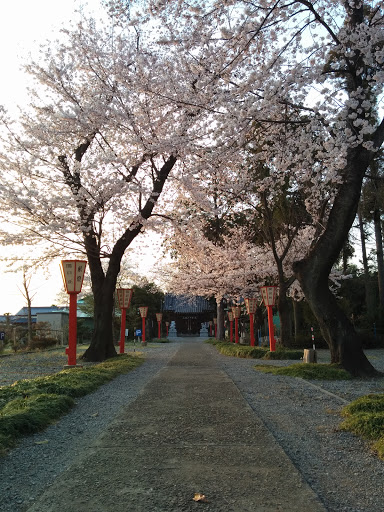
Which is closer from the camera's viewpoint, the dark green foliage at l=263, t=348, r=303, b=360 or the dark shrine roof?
the dark green foliage at l=263, t=348, r=303, b=360

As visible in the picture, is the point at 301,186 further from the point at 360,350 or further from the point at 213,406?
the point at 213,406

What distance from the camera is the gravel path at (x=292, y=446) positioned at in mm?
2924

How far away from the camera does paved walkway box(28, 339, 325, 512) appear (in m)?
2.63

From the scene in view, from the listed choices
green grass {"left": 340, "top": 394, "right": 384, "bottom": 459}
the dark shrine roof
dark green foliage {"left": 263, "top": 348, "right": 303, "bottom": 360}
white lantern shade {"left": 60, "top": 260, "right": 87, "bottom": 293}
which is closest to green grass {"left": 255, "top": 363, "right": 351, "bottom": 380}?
green grass {"left": 340, "top": 394, "right": 384, "bottom": 459}

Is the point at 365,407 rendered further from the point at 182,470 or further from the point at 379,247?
the point at 379,247

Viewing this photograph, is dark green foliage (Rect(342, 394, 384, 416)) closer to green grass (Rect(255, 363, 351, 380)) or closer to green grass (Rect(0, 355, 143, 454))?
green grass (Rect(255, 363, 351, 380))

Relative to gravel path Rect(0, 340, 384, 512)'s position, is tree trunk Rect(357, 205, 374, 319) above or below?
above

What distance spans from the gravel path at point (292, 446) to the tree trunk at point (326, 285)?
4.40ft

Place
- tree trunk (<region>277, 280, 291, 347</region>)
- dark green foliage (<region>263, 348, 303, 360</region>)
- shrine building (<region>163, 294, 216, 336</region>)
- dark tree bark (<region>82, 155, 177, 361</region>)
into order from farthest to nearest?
shrine building (<region>163, 294, 216, 336</region>) < tree trunk (<region>277, 280, 291, 347</region>) < dark green foliage (<region>263, 348, 303, 360</region>) < dark tree bark (<region>82, 155, 177, 361</region>)

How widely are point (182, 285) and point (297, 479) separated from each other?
2167 centimetres

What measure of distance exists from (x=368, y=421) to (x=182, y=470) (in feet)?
7.31

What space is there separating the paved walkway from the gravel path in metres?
0.18

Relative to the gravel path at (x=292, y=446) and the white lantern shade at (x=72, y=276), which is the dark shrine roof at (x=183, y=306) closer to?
the white lantern shade at (x=72, y=276)

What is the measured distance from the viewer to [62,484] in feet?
9.76
